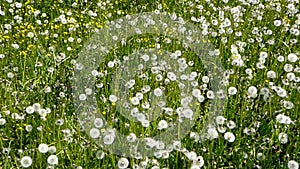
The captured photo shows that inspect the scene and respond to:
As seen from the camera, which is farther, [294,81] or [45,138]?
[294,81]

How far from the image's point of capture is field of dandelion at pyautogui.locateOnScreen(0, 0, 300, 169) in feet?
8.81

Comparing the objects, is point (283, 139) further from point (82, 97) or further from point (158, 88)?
point (82, 97)

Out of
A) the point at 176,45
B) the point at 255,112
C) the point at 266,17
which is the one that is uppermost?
the point at 266,17

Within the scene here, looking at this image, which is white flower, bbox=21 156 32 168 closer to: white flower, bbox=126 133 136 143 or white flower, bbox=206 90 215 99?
white flower, bbox=126 133 136 143

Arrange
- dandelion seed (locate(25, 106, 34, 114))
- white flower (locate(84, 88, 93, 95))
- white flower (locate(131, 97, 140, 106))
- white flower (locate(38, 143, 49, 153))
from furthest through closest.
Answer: white flower (locate(84, 88, 93, 95))
white flower (locate(131, 97, 140, 106))
dandelion seed (locate(25, 106, 34, 114))
white flower (locate(38, 143, 49, 153))

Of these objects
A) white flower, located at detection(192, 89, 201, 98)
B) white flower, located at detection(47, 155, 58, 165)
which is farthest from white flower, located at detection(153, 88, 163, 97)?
white flower, located at detection(47, 155, 58, 165)

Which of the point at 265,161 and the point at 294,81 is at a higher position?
the point at 294,81

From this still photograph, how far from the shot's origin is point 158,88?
3271mm

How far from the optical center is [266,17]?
452 cm

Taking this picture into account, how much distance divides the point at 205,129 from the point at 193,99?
0.38 m

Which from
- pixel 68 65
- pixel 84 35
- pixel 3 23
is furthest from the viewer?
pixel 3 23

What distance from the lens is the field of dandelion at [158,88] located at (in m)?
2.69

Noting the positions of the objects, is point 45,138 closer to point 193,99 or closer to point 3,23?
point 193,99

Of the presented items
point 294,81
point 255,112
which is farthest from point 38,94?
point 294,81
